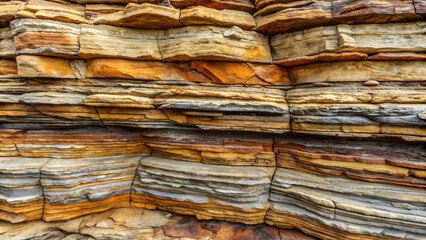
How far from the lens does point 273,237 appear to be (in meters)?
5.67

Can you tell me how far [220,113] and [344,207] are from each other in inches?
157

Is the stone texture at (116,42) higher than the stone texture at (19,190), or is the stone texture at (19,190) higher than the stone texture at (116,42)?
the stone texture at (116,42)

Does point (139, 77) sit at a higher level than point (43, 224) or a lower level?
higher

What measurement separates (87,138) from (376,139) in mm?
8212

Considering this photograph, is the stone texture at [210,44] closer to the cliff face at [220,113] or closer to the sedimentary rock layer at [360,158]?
the cliff face at [220,113]

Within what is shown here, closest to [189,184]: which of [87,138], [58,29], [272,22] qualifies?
[87,138]

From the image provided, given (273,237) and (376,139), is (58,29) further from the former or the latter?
(376,139)

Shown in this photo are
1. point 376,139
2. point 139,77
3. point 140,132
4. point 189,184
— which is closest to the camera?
point 376,139

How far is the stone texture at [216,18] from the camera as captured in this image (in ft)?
16.9

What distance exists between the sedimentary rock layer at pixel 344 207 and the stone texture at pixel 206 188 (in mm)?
526

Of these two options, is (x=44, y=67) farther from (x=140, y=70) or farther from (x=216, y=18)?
(x=216, y=18)

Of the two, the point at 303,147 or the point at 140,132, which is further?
the point at 140,132

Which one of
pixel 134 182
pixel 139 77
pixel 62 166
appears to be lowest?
pixel 134 182

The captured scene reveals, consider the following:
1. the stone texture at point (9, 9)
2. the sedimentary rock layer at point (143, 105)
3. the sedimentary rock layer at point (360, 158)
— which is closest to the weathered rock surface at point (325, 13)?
the sedimentary rock layer at point (143, 105)
